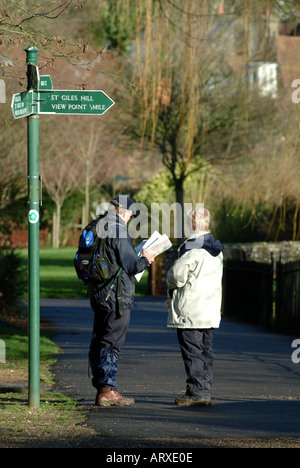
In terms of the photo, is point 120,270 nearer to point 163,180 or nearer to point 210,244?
point 210,244

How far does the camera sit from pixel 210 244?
24.4 ft

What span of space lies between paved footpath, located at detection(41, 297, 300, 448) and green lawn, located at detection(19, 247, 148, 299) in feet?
12.3

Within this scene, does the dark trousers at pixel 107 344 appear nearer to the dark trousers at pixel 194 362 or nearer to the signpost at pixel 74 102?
the dark trousers at pixel 194 362

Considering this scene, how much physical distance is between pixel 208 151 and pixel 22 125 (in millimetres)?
8283

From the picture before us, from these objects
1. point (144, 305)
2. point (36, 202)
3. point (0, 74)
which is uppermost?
point (0, 74)

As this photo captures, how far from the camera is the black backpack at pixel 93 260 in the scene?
23.5 ft

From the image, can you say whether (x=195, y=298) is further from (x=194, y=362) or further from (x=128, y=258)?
(x=128, y=258)

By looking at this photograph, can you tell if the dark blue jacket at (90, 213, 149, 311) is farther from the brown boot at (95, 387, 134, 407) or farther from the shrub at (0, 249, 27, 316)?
the shrub at (0, 249, 27, 316)

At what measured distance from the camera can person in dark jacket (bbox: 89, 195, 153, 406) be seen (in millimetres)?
7219

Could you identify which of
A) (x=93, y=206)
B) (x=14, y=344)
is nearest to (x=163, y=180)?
(x=93, y=206)

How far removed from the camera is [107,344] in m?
7.30

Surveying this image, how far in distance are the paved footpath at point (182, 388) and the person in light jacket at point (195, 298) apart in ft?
0.83

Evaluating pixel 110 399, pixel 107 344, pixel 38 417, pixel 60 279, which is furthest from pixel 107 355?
pixel 60 279

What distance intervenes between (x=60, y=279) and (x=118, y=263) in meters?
21.0
